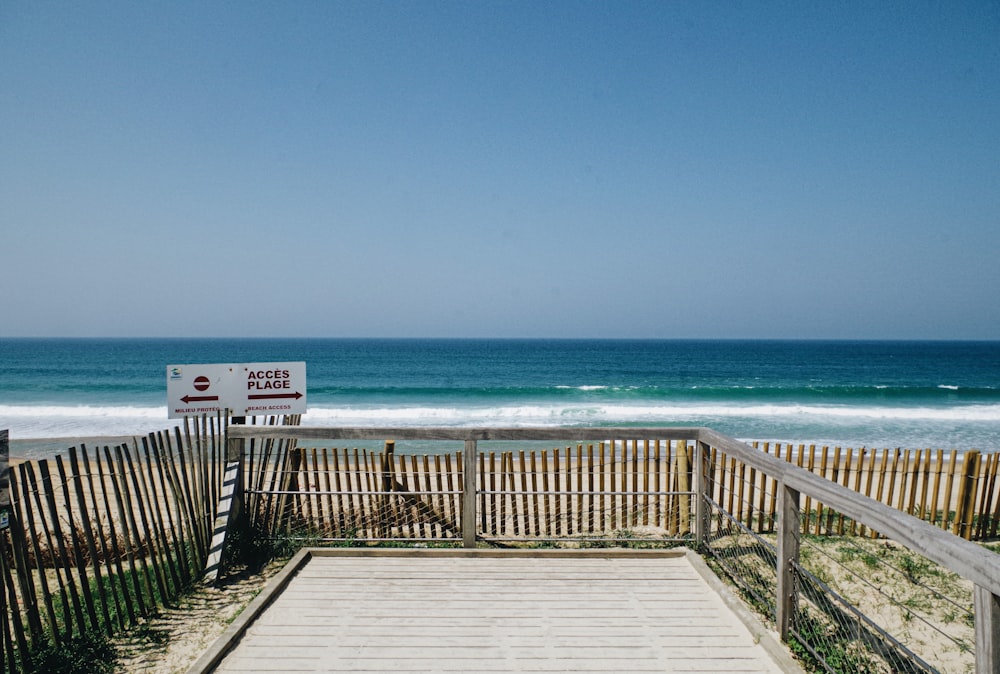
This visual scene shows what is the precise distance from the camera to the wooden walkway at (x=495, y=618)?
342 centimetres

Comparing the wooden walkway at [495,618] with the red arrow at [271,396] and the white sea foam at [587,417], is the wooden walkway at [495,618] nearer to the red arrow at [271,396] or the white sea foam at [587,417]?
the red arrow at [271,396]

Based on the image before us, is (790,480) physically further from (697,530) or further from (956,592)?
(956,592)

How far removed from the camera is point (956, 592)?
5.46 m

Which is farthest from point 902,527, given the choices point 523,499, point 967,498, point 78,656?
point 967,498

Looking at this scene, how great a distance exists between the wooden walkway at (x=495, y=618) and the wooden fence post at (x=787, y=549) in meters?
0.21

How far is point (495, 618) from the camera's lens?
13.0ft

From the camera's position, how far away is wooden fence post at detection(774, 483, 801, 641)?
3607mm

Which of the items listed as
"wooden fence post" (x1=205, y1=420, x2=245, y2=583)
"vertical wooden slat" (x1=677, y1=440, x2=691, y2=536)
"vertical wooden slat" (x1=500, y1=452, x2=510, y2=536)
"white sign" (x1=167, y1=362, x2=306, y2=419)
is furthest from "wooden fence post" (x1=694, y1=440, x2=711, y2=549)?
"wooden fence post" (x1=205, y1=420, x2=245, y2=583)

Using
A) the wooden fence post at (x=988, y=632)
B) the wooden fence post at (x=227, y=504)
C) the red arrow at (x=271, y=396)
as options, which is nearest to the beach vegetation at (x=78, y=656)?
the wooden fence post at (x=227, y=504)

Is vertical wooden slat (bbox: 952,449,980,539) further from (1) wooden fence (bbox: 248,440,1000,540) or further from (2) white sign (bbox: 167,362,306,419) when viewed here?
(2) white sign (bbox: 167,362,306,419)

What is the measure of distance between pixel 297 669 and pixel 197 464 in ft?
7.26

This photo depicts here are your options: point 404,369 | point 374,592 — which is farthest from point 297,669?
point 404,369

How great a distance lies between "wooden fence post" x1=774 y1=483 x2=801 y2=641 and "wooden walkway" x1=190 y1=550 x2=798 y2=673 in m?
0.21

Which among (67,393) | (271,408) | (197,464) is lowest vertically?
(67,393)
